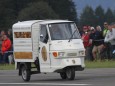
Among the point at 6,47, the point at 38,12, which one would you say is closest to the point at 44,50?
the point at 6,47

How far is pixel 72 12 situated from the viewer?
377 feet

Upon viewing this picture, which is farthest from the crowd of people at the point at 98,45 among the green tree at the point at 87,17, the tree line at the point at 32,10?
the tree line at the point at 32,10

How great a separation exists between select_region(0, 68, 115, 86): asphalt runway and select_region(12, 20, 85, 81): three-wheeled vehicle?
441mm

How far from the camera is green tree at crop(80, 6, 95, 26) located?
309 feet

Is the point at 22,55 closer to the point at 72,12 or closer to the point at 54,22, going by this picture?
the point at 54,22

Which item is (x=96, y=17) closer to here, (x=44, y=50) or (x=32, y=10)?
(x=32, y=10)

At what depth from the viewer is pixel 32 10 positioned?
101 metres

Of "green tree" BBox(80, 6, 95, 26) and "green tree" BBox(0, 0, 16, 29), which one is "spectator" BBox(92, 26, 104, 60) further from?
"green tree" BBox(0, 0, 16, 29)

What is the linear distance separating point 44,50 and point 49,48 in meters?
0.26

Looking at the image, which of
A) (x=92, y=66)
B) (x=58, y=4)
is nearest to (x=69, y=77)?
(x=92, y=66)

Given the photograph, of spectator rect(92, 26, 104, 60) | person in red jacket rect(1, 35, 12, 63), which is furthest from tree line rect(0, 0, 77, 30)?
spectator rect(92, 26, 104, 60)

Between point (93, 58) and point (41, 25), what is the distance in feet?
30.5

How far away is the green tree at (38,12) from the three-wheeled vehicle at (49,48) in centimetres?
7378

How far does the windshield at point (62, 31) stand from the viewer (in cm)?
2302
